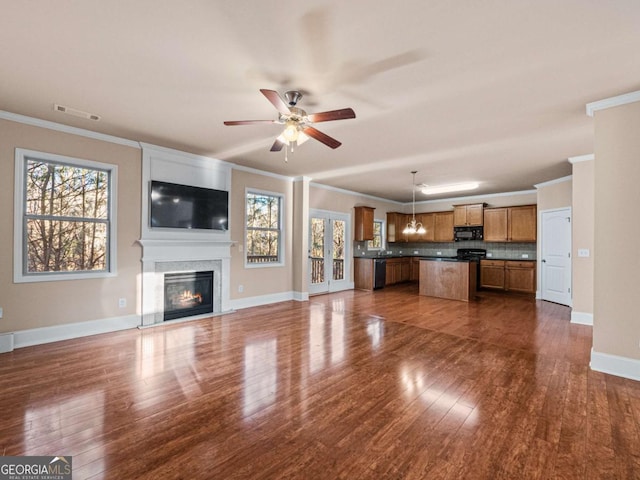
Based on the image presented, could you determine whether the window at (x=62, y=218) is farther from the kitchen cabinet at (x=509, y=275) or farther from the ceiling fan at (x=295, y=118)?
the kitchen cabinet at (x=509, y=275)

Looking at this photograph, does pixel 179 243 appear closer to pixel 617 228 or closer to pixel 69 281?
pixel 69 281

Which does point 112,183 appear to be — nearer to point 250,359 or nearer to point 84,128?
point 84,128

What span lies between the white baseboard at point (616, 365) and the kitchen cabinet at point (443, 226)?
6.20 meters

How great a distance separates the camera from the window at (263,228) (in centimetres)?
599

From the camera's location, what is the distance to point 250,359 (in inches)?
128

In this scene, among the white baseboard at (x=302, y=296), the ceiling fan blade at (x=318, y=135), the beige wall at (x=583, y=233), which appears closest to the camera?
the ceiling fan blade at (x=318, y=135)

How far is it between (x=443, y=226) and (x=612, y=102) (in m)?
6.40

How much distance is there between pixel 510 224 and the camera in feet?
25.7

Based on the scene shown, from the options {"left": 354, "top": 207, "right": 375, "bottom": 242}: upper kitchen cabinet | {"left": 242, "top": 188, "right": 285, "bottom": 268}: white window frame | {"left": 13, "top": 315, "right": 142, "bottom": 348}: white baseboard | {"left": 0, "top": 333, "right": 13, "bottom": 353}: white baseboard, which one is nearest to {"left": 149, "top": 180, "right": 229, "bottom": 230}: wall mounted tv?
{"left": 242, "top": 188, "right": 285, "bottom": 268}: white window frame

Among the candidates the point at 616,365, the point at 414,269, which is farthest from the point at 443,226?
the point at 616,365

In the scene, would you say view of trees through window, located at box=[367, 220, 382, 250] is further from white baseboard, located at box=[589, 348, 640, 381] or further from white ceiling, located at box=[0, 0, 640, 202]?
white baseboard, located at box=[589, 348, 640, 381]

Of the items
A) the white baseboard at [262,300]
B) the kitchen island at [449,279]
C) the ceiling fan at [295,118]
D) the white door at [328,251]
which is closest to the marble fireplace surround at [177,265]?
the white baseboard at [262,300]

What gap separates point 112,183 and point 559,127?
237 inches

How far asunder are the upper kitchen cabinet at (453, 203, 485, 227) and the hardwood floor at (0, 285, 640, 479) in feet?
15.2
